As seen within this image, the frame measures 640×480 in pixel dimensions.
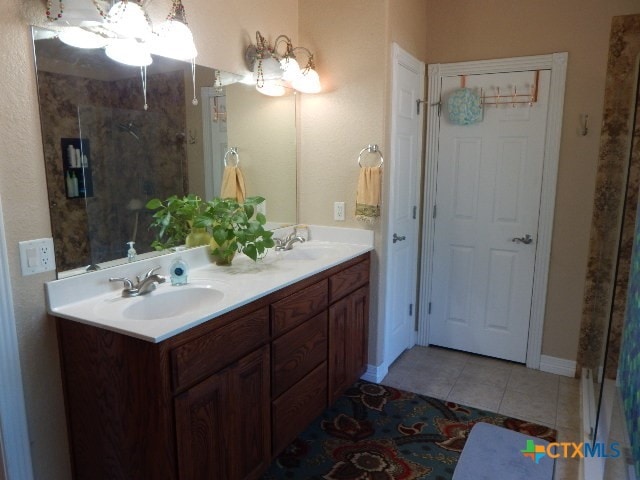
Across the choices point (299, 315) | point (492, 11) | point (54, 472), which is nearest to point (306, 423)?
point (299, 315)

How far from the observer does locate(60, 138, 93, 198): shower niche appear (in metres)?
1.62

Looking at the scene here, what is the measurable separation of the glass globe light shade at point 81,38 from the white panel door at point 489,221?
221cm

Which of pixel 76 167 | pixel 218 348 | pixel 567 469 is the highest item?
pixel 76 167

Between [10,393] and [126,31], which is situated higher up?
[126,31]

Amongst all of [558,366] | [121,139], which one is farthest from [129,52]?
[558,366]

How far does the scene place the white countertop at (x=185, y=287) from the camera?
146 cm

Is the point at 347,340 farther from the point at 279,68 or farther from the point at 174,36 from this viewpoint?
the point at 174,36

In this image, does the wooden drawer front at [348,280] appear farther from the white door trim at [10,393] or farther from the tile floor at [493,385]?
the white door trim at [10,393]

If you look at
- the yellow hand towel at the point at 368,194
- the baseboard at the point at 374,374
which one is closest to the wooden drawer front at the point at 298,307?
the yellow hand towel at the point at 368,194

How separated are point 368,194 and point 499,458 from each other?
4.93 feet

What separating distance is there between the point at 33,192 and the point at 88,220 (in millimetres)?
230

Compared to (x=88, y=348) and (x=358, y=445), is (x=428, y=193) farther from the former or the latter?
(x=88, y=348)

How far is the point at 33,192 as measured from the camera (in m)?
1.53

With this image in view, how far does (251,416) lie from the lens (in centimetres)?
179
